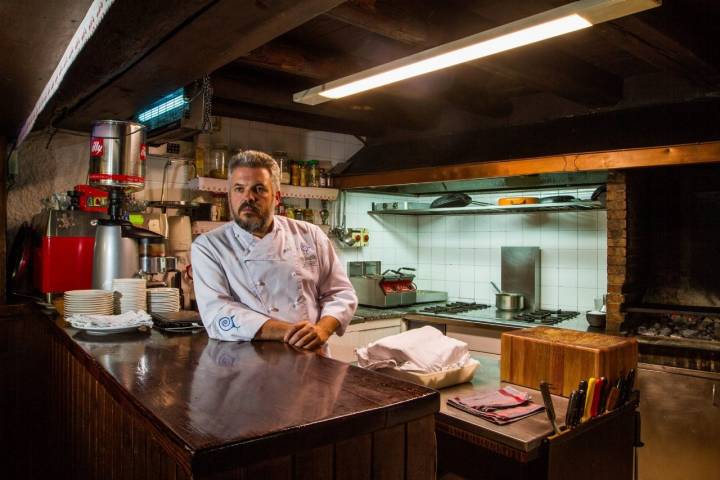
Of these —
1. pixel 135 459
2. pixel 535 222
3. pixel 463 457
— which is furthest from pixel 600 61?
pixel 135 459

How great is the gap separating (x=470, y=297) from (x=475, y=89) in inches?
85.9

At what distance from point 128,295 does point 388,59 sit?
2.41 meters

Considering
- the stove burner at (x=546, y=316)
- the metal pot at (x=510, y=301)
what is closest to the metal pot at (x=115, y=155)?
the stove burner at (x=546, y=316)

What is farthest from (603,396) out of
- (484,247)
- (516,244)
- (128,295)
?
(484,247)

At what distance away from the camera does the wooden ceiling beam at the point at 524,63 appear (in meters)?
2.84

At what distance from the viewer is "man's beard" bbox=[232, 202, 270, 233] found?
7.54 feet

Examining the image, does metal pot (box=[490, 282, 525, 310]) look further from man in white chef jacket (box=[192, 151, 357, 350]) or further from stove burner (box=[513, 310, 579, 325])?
man in white chef jacket (box=[192, 151, 357, 350])

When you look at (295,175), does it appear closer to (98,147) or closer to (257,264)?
(98,147)

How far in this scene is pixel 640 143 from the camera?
11.4 ft

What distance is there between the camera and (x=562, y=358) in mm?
2031

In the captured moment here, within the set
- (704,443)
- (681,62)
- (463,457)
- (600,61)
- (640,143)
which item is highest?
(600,61)

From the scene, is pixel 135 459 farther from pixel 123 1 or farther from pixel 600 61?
pixel 600 61

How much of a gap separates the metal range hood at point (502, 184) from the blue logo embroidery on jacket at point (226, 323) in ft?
9.27

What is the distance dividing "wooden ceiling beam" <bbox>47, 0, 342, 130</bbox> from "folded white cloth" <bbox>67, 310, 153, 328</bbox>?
3.72 feet
